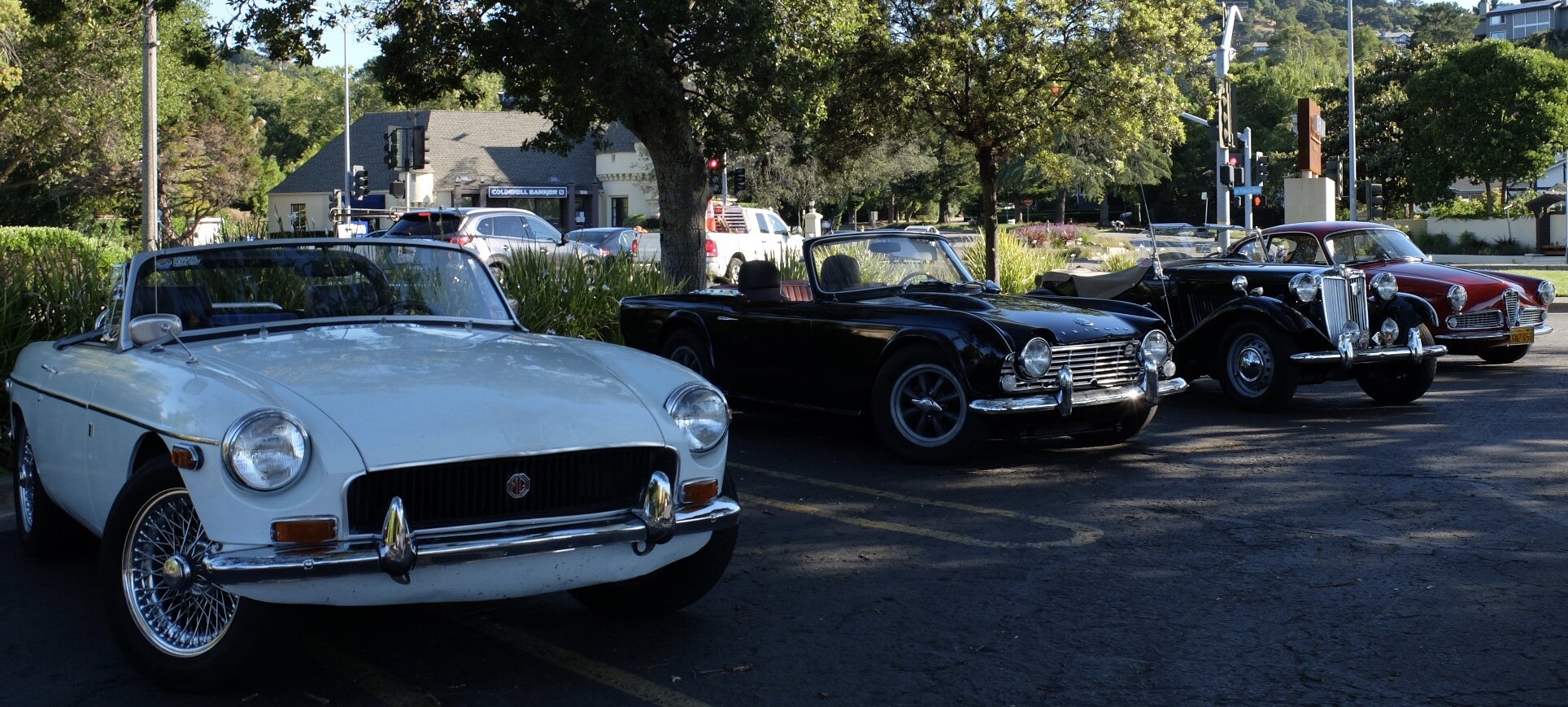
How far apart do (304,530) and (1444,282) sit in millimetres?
12021

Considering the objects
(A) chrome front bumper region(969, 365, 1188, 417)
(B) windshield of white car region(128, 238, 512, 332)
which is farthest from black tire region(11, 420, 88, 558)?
(A) chrome front bumper region(969, 365, 1188, 417)

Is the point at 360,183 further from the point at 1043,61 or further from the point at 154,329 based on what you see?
the point at 154,329

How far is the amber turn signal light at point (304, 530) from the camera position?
3.82m

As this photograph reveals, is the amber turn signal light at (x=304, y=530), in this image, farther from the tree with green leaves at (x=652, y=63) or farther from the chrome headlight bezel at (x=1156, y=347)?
the tree with green leaves at (x=652, y=63)

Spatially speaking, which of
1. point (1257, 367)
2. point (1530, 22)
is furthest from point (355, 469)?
point (1530, 22)

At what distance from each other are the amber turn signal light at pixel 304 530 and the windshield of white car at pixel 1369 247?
11757 mm

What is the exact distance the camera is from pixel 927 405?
27.1 ft

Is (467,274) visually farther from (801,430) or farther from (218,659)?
(801,430)

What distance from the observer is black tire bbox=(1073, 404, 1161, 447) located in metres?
8.65

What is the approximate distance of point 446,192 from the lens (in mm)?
58125

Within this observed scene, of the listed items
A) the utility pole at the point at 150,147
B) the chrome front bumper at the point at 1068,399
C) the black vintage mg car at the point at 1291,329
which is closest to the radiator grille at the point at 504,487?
the chrome front bumper at the point at 1068,399

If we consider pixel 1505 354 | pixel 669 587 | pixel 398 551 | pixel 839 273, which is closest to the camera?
pixel 398 551

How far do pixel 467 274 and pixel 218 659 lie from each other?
2.30 metres

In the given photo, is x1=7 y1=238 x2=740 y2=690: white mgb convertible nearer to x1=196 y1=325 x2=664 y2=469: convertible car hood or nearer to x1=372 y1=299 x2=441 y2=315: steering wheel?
x1=196 y1=325 x2=664 y2=469: convertible car hood
